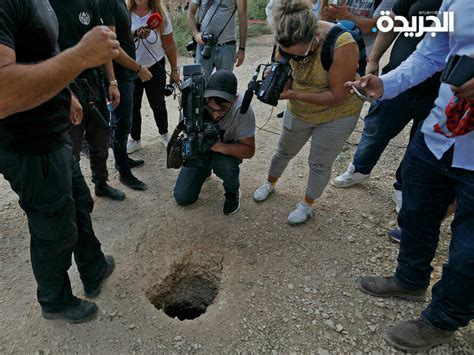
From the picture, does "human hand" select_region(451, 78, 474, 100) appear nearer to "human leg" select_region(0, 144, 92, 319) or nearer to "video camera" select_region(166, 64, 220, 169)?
"video camera" select_region(166, 64, 220, 169)

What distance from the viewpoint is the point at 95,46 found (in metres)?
1.36

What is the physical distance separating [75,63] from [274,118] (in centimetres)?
371

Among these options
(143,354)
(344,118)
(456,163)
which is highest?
(456,163)

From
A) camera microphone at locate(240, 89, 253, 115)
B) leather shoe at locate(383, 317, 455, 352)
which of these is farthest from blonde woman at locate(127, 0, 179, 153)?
leather shoe at locate(383, 317, 455, 352)

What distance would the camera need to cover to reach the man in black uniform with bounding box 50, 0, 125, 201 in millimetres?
2262

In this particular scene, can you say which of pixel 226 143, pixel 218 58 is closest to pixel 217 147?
pixel 226 143

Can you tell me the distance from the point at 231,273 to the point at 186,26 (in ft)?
24.6

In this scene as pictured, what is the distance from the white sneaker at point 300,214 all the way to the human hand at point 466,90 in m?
1.62

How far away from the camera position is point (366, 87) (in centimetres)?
184

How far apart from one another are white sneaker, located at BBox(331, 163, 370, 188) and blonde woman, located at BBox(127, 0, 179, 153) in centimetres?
198

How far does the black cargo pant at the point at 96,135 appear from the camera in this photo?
2557 millimetres

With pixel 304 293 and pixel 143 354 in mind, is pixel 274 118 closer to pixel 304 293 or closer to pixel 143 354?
pixel 304 293

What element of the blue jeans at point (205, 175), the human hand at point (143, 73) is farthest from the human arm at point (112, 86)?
the blue jeans at point (205, 175)

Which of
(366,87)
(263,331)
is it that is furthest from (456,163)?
(263,331)
